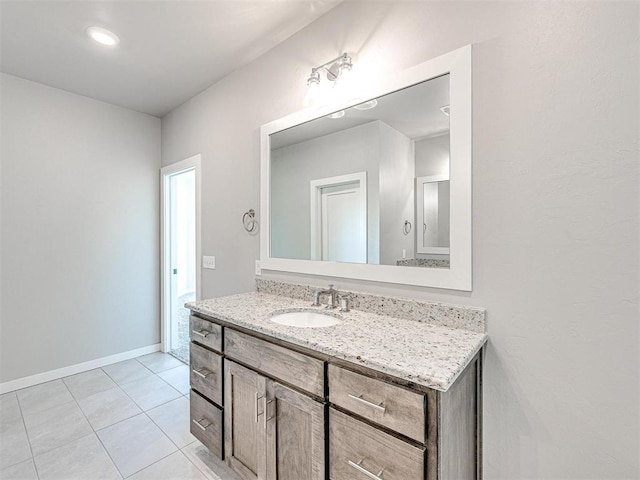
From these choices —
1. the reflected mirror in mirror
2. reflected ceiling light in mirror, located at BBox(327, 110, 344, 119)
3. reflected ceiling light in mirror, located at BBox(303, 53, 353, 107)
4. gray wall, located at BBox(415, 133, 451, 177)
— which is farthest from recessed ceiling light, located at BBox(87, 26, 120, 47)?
gray wall, located at BBox(415, 133, 451, 177)

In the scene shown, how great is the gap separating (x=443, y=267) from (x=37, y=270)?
3228 mm

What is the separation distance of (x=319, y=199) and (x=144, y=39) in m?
1.57

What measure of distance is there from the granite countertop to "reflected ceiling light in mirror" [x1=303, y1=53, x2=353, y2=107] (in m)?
1.25

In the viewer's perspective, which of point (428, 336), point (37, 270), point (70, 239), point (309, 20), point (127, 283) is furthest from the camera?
point (127, 283)

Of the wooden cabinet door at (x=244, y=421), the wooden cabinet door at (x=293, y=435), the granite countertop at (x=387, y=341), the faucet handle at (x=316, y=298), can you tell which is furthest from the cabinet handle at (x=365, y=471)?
the faucet handle at (x=316, y=298)

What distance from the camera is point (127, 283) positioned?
318 cm

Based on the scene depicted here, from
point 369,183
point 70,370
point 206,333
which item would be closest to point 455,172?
point 369,183

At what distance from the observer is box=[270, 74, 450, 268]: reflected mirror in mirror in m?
1.43

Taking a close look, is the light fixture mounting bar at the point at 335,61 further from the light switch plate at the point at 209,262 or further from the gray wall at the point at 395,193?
the light switch plate at the point at 209,262

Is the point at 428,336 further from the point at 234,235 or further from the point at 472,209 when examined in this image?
the point at 234,235

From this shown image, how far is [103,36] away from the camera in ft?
6.57

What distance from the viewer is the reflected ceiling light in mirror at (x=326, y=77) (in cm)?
166

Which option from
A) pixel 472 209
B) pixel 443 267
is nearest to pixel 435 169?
pixel 472 209

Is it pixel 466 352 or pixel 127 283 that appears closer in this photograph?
pixel 466 352
